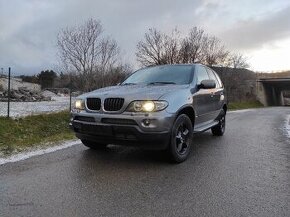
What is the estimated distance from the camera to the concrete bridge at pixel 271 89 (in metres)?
53.5

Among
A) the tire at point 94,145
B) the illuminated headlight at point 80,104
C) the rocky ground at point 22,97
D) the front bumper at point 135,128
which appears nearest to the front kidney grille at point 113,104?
the front bumper at point 135,128

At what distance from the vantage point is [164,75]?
280 inches

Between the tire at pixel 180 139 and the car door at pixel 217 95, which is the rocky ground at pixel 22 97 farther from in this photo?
the tire at pixel 180 139

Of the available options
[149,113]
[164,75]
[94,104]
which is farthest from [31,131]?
[149,113]

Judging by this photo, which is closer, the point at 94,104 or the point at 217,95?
the point at 94,104

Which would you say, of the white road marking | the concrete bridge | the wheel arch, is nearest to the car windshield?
the wheel arch

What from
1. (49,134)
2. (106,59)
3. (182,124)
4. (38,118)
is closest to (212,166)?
(182,124)

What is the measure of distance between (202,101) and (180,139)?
131cm

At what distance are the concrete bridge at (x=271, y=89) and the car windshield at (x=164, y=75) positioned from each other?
46734mm

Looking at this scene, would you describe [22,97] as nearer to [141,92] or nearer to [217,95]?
[217,95]

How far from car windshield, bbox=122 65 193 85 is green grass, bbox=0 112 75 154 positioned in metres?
2.55

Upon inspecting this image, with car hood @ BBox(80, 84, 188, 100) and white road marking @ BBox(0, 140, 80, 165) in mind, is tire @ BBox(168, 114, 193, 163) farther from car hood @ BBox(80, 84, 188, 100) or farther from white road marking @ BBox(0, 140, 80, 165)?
white road marking @ BBox(0, 140, 80, 165)

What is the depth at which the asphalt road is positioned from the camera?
3.99 metres

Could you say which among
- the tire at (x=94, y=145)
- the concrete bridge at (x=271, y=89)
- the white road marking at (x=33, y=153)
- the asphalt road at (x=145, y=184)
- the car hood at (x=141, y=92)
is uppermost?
the concrete bridge at (x=271, y=89)
